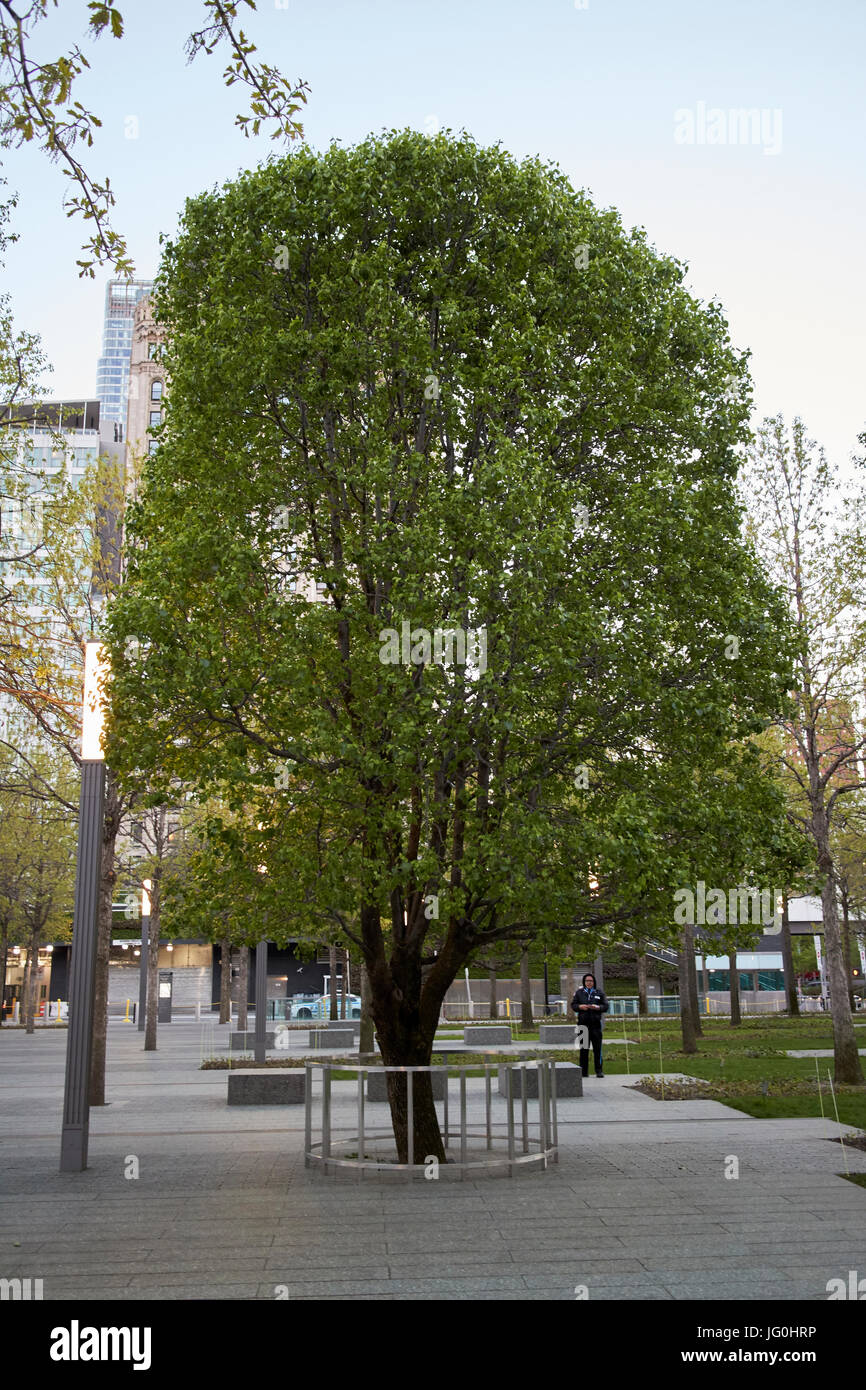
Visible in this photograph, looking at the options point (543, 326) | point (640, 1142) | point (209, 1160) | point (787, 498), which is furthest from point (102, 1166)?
point (787, 498)

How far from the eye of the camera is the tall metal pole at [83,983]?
1149 centimetres

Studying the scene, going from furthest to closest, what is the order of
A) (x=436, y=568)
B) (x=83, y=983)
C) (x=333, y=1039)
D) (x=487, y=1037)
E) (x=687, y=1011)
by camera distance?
(x=333, y=1039), (x=487, y=1037), (x=687, y=1011), (x=83, y=983), (x=436, y=568)

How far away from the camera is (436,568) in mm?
10172

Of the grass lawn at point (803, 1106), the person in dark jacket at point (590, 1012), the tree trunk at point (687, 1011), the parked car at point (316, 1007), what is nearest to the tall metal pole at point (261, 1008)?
the person in dark jacket at point (590, 1012)

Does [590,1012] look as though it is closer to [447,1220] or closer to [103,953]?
[103,953]

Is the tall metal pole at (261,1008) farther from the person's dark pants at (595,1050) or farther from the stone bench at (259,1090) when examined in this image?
the person's dark pants at (595,1050)

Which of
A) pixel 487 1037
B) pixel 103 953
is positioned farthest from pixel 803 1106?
pixel 487 1037

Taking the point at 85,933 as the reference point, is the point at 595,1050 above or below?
below

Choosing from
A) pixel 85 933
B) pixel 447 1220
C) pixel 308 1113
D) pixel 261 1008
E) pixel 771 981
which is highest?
pixel 85 933

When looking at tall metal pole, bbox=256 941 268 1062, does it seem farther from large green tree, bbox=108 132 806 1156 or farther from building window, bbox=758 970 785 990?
building window, bbox=758 970 785 990

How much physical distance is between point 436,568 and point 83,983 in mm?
5360

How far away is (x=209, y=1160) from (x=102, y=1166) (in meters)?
1.07

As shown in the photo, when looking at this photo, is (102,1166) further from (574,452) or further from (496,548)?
(574,452)

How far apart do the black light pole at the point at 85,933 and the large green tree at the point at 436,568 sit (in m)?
0.91
